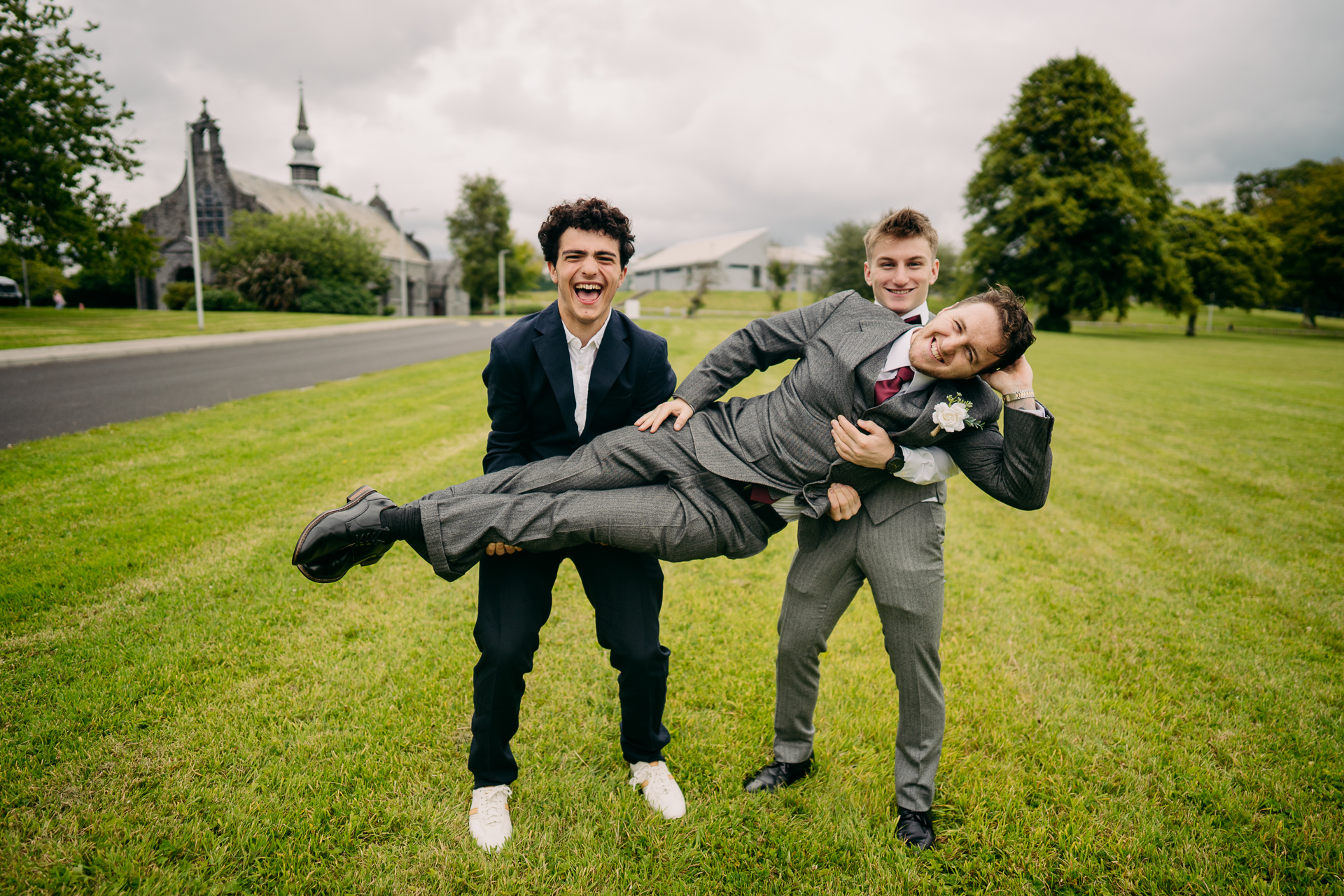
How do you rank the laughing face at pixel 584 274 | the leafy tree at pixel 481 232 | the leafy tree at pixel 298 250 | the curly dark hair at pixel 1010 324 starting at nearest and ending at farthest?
the curly dark hair at pixel 1010 324
the laughing face at pixel 584 274
the leafy tree at pixel 298 250
the leafy tree at pixel 481 232

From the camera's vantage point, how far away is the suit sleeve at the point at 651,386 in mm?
2865

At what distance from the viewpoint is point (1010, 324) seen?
7.26 feet

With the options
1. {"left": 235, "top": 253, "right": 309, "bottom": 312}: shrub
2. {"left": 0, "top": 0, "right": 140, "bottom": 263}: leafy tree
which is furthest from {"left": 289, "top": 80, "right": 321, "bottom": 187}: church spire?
{"left": 0, "top": 0, "right": 140, "bottom": 263}: leafy tree

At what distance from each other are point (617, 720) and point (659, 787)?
1.97 ft

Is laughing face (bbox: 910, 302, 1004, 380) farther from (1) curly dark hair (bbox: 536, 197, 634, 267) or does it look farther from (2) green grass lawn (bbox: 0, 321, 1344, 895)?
(2) green grass lawn (bbox: 0, 321, 1344, 895)

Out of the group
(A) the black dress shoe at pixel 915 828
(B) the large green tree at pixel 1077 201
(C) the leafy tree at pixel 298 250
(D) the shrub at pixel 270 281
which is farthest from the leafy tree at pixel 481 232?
(A) the black dress shoe at pixel 915 828

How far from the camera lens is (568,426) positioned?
277 centimetres

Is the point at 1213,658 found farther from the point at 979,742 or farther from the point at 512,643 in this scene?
the point at 512,643

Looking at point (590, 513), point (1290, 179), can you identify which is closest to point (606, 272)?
point (590, 513)

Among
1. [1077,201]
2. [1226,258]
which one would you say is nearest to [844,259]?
[1077,201]

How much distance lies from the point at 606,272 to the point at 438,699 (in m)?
2.30

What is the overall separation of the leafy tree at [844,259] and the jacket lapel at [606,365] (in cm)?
5322

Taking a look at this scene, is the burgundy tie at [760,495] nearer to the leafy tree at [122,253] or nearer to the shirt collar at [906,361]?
the shirt collar at [906,361]

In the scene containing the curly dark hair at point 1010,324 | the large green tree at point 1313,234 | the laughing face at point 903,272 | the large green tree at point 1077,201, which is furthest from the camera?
the large green tree at point 1313,234
